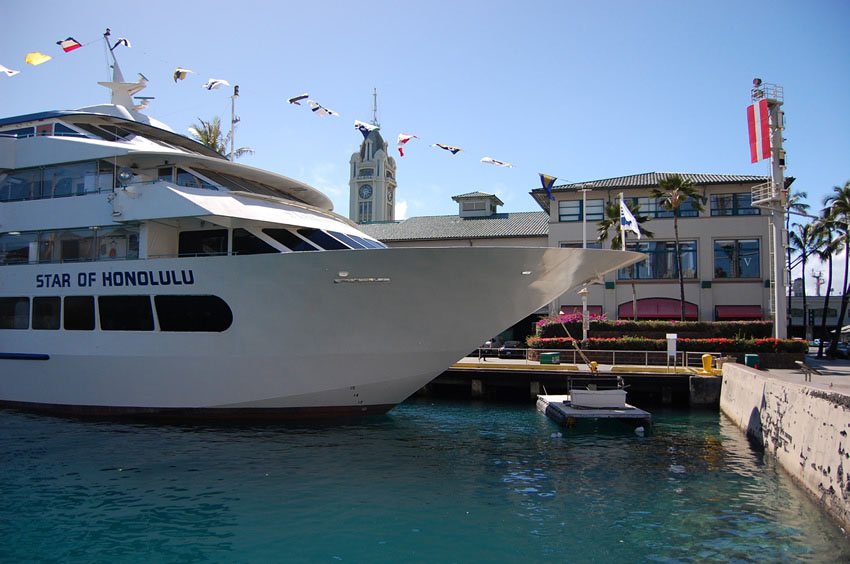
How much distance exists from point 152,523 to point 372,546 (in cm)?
318

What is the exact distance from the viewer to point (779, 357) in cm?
2533

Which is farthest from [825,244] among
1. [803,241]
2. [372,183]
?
[372,183]

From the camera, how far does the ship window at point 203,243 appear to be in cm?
1581

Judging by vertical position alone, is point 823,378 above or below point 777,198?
below

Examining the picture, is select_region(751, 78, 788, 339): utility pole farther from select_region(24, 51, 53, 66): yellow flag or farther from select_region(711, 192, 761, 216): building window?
select_region(24, 51, 53, 66): yellow flag

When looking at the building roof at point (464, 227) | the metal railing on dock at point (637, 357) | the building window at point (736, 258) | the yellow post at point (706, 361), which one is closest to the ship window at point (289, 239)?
the metal railing on dock at point (637, 357)

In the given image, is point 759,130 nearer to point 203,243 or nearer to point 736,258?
point 736,258

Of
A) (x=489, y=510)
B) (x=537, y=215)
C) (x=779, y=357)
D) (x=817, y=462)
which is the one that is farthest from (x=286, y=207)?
(x=537, y=215)

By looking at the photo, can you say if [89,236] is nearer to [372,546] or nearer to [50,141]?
[50,141]

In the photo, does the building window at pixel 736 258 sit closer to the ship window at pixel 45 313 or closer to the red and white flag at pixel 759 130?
the red and white flag at pixel 759 130

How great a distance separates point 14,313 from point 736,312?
34.6 metres

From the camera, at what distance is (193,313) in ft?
49.4

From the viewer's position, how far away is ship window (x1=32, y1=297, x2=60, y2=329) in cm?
1661

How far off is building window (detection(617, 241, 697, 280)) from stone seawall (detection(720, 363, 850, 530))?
2240 centimetres
